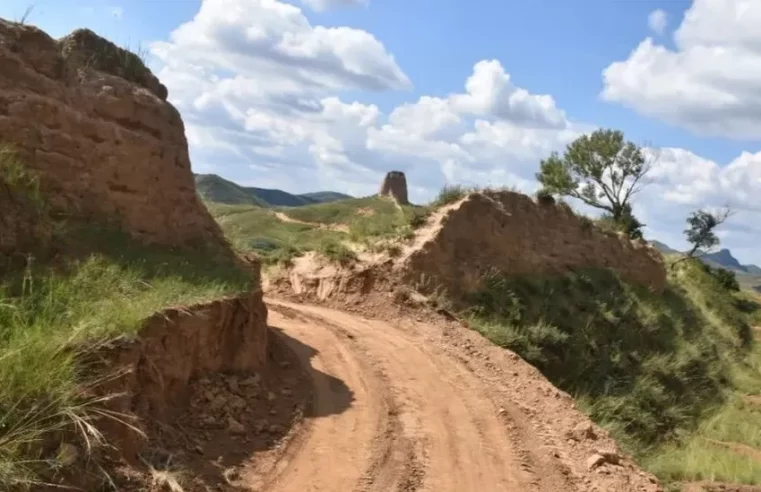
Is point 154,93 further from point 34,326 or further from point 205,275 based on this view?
point 34,326

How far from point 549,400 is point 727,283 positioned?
88.5ft

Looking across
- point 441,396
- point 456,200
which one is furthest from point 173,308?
point 456,200

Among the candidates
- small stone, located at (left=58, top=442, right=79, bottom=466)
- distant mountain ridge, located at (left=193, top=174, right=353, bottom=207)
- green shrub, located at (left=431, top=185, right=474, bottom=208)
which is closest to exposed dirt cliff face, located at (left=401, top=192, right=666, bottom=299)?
green shrub, located at (left=431, top=185, right=474, bottom=208)

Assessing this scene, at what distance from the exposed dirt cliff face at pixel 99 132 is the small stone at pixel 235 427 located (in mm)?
2950

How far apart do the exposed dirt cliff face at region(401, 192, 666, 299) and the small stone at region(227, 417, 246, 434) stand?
25.1ft

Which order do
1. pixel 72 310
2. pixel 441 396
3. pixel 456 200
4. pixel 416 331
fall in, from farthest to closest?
pixel 456 200 < pixel 416 331 < pixel 441 396 < pixel 72 310

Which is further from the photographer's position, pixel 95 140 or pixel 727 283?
pixel 727 283

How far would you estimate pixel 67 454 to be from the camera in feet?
14.0

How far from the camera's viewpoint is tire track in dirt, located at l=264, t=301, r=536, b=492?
22.1 ft

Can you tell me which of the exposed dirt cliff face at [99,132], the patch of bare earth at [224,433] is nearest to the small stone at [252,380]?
the patch of bare earth at [224,433]

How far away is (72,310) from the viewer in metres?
5.32

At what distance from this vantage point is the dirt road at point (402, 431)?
22.1 ft

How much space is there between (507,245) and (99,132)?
9.94m

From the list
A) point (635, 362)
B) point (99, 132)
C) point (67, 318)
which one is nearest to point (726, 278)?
point (635, 362)
